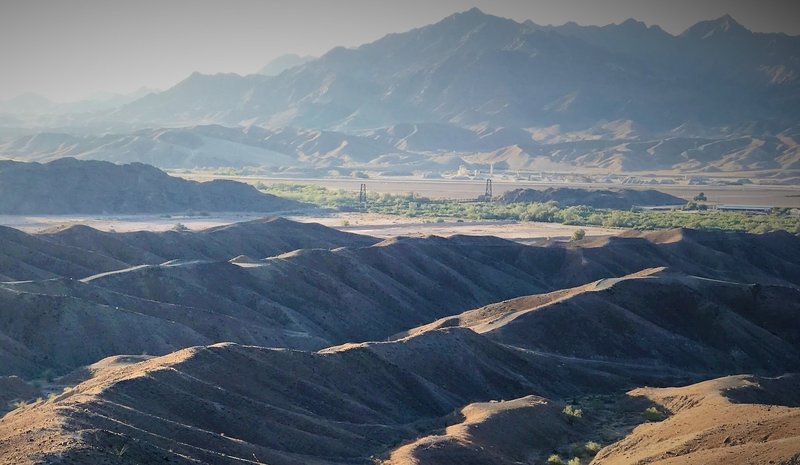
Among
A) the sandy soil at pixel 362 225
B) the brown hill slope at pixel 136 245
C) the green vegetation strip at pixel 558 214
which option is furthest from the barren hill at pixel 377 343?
the green vegetation strip at pixel 558 214

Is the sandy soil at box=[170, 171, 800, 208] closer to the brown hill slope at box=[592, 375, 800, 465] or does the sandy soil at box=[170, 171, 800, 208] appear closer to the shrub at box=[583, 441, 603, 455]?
the brown hill slope at box=[592, 375, 800, 465]

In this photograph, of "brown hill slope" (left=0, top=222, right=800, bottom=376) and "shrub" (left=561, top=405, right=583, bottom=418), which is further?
"brown hill slope" (left=0, top=222, right=800, bottom=376)

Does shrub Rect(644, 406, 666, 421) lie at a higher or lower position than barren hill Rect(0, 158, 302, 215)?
lower

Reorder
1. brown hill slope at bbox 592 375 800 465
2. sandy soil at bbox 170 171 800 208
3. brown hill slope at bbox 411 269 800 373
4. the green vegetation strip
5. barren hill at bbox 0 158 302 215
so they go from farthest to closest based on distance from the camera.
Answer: sandy soil at bbox 170 171 800 208 < barren hill at bbox 0 158 302 215 < the green vegetation strip < brown hill slope at bbox 411 269 800 373 < brown hill slope at bbox 592 375 800 465

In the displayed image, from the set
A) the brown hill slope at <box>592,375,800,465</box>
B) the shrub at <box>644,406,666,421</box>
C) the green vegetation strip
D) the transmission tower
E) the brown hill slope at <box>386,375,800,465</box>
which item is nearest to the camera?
the brown hill slope at <box>592,375,800,465</box>

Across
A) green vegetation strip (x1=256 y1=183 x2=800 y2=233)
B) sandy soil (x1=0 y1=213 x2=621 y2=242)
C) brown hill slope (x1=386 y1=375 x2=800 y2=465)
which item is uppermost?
green vegetation strip (x1=256 y1=183 x2=800 y2=233)

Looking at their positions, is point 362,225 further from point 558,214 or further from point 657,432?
point 657,432

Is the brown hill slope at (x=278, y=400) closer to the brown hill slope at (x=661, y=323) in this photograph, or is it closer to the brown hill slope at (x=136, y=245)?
the brown hill slope at (x=661, y=323)

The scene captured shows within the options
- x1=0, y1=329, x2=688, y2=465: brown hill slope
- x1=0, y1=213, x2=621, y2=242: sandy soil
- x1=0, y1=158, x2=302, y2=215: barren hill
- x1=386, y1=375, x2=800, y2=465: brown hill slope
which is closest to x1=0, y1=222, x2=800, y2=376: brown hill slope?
x1=0, y1=329, x2=688, y2=465: brown hill slope
